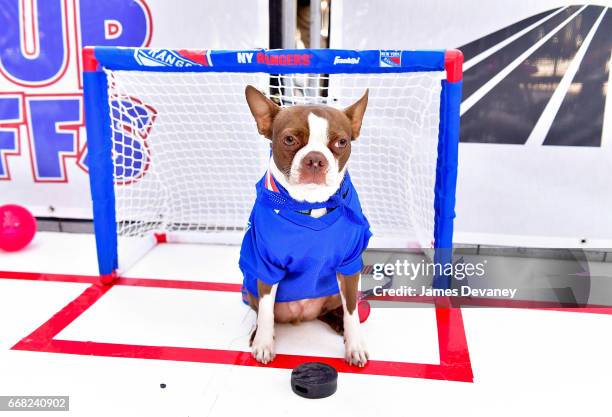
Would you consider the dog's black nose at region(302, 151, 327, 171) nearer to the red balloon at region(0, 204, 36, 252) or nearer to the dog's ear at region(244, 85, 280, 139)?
the dog's ear at region(244, 85, 280, 139)

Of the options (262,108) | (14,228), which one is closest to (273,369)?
(262,108)

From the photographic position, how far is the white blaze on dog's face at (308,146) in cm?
161

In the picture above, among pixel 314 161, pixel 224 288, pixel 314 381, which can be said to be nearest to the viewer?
pixel 314 161

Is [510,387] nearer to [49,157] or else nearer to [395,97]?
[395,97]

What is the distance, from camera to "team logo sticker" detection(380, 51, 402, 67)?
2.12 metres

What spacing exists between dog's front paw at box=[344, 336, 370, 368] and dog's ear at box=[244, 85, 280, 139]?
2.76 feet

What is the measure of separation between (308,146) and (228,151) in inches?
65.6

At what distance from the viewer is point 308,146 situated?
1.63 metres

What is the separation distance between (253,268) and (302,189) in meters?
0.37

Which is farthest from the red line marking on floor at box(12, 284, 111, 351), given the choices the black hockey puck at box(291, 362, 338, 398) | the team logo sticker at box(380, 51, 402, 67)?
the team logo sticker at box(380, 51, 402, 67)

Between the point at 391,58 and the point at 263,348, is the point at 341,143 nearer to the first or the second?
the point at 391,58

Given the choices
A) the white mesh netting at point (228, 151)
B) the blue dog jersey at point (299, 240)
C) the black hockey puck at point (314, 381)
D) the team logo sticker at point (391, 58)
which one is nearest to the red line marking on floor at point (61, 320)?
the white mesh netting at point (228, 151)

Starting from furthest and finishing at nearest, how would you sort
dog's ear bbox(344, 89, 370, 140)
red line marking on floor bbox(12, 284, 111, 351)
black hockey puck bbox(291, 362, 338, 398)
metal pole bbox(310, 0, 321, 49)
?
metal pole bbox(310, 0, 321, 49)
red line marking on floor bbox(12, 284, 111, 351)
dog's ear bbox(344, 89, 370, 140)
black hockey puck bbox(291, 362, 338, 398)

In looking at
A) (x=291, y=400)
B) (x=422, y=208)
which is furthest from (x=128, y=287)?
(x=422, y=208)
